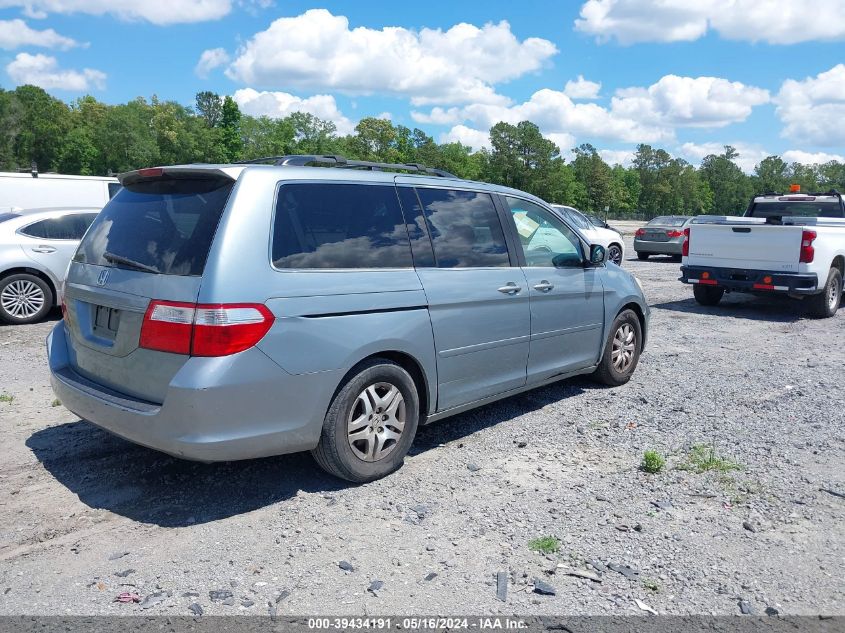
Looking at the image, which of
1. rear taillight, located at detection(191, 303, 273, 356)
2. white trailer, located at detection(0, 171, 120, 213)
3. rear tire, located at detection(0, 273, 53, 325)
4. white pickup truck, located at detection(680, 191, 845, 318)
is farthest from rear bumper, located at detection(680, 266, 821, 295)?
white trailer, located at detection(0, 171, 120, 213)

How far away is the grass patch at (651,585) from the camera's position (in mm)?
3207

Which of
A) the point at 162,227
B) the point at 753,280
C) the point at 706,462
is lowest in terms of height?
the point at 706,462

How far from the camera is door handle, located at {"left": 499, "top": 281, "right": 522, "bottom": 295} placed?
5043 mm

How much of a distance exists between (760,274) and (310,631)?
1029cm

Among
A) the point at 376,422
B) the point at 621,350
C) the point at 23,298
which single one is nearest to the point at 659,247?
the point at 621,350

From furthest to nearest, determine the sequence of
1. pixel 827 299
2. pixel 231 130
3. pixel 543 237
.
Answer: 1. pixel 231 130
2. pixel 827 299
3. pixel 543 237

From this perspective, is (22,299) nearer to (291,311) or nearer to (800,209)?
(291,311)

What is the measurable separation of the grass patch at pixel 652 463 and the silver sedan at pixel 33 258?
822 cm

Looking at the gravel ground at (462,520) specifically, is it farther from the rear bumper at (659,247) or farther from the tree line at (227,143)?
the tree line at (227,143)

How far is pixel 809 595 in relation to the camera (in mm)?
3182

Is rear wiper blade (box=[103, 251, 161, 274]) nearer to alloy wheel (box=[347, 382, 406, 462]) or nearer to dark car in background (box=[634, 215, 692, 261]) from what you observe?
alloy wheel (box=[347, 382, 406, 462])

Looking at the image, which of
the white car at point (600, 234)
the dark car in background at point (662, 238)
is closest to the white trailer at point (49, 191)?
the white car at point (600, 234)

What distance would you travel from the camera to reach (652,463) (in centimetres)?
457

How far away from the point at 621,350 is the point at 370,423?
3316 millimetres
